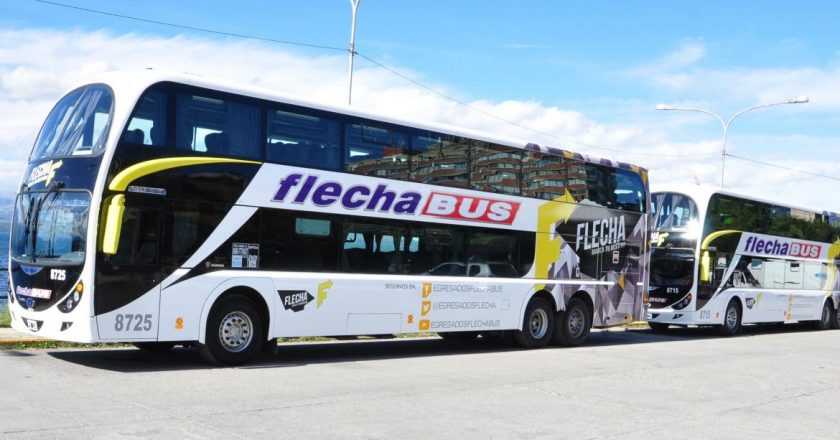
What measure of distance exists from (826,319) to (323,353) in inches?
837

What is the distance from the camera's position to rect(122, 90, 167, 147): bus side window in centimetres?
1127

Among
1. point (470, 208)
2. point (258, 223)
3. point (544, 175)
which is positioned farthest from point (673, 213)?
point (258, 223)

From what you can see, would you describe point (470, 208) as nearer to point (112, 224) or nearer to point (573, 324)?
point (573, 324)

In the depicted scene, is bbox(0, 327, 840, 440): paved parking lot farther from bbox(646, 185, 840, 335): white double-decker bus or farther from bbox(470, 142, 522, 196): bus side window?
bbox(646, 185, 840, 335): white double-decker bus

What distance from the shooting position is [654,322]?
23656mm

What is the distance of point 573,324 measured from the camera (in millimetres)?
18594

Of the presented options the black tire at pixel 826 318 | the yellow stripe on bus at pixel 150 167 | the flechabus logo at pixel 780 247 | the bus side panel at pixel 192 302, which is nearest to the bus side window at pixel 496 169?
the bus side panel at pixel 192 302

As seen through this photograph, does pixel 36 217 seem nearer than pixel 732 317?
Yes

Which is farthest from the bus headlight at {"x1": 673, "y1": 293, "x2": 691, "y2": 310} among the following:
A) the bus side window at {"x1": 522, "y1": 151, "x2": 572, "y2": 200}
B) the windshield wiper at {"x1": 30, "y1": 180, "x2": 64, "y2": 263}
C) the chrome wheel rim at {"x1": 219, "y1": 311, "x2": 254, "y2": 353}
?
the windshield wiper at {"x1": 30, "y1": 180, "x2": 64, "y2": 263}

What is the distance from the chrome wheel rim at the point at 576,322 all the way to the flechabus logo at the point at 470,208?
303 centimetres

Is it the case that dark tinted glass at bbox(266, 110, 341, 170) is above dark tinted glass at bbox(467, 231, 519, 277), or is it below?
above

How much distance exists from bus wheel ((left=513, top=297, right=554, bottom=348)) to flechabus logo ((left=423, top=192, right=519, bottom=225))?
6.44 feet

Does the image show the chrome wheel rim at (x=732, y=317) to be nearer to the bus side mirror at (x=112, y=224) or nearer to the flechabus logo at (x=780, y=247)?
the flechabus logo at (x=780, y=247)

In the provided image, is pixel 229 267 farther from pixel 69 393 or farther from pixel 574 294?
pixel 574 294
